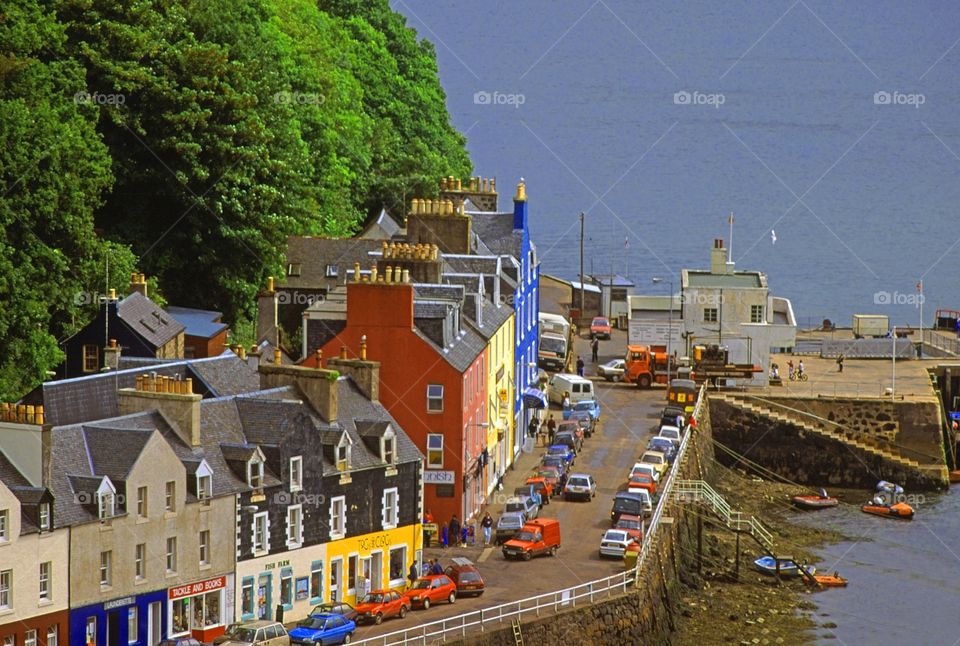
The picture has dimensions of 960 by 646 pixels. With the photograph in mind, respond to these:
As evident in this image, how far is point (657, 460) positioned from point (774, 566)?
7531mm

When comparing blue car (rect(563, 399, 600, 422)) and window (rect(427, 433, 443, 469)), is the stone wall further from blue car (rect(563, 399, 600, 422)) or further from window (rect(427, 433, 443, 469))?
blue car (rect(563, 399, 600, 422))

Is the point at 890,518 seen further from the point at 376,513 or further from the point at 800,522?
the point at 376,513

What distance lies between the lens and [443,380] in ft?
273

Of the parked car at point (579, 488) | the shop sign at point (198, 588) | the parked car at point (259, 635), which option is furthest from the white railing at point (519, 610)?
the parked car at point (579, 488)

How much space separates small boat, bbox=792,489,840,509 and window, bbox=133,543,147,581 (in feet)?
167

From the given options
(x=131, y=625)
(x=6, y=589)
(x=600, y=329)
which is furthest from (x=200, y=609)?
(x=600, y=329)

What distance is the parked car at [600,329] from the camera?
138 meters

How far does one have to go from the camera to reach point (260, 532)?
69.5 metres

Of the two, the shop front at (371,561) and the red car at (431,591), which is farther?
the shop front at (371,561)

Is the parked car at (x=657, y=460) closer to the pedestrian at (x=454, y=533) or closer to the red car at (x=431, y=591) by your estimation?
the pedestrian at (x=454, y=533)

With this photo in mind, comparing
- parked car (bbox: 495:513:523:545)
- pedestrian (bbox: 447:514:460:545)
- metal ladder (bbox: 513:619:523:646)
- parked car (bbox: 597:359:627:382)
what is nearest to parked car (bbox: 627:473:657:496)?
parked car (bbox: 495:513:523:545)

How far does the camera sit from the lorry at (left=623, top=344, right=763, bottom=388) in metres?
120

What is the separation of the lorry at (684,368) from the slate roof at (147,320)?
38150 mm

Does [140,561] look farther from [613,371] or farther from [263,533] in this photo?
[613,371]
